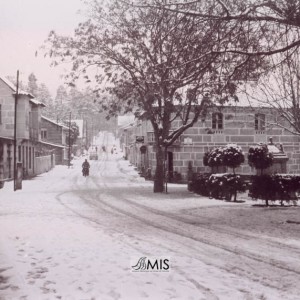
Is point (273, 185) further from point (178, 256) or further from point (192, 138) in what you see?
point (192, 138)

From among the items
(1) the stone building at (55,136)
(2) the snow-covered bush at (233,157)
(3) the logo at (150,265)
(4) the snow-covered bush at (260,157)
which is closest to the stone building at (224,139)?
(2) the snow-covered bush at (233,157)

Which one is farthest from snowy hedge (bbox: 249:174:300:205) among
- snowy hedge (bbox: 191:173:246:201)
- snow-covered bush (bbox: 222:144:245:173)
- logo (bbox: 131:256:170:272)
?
logo (bbox: 131:256:170:272)

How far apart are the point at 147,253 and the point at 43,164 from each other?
1439 inches

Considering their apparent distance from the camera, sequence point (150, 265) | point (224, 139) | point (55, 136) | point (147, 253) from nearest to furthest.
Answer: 1. point (150, 265)
2. point (147, 253)
3. point (224, 139)
4. point (55, 136)

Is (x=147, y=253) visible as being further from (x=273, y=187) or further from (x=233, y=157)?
(x=233, y=157)

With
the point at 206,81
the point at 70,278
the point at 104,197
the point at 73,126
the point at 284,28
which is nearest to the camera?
the point at 70,278

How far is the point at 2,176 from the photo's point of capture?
24.2 meters

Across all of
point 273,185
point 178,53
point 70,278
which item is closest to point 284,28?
point 178,53

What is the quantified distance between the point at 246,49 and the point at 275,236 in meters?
4.13

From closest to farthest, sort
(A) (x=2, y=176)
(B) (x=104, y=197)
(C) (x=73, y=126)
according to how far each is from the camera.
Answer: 1. (B) (x=104, y=197)
2. (A) (x=2, y=176)
3. (C) (x=73, y=126)

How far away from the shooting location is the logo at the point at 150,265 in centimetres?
616

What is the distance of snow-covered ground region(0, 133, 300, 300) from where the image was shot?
17.9 feet

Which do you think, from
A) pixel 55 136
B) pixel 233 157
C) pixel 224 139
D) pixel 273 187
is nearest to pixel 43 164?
pixel 55 136

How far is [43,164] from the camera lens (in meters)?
42.7
